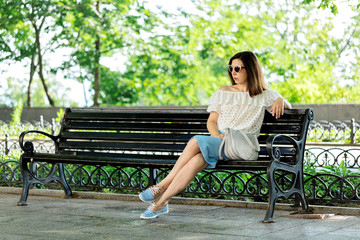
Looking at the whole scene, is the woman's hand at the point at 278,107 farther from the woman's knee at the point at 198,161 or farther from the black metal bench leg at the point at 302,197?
the woman's knee at the point at 198,161

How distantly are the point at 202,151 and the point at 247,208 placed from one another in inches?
40.7

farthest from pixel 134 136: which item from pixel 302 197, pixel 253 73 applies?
pixel 302 197

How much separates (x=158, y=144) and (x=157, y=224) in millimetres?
1644

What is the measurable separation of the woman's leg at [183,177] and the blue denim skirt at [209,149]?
59mm

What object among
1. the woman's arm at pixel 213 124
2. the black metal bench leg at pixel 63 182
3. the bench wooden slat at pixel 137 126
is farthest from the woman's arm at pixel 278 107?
the black metal bench leg at pixel 63 182

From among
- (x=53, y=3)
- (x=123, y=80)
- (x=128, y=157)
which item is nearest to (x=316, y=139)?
(x=53, y=3)

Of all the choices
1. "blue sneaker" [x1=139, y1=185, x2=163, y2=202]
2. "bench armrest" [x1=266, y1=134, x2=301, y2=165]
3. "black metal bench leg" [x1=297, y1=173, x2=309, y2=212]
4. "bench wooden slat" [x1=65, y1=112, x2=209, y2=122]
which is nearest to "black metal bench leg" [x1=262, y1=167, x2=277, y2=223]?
"bench armrest" [x1=266, y1=134, x2=301, y2=165]

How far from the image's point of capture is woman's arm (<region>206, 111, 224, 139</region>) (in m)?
6.08

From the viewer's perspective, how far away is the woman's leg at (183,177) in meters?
5.59

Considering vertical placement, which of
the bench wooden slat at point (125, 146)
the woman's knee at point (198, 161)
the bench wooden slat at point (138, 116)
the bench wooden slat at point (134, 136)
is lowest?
the woman's knee at point (198, 161)

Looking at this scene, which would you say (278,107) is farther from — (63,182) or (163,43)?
(163,43)

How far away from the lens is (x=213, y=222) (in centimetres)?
539

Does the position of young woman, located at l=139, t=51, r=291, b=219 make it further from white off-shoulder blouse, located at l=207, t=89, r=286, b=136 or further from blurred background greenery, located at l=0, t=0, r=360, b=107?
blurred background greenery, located at l=0, t=0, r=360, b=107

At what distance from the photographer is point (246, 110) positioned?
6016mm
